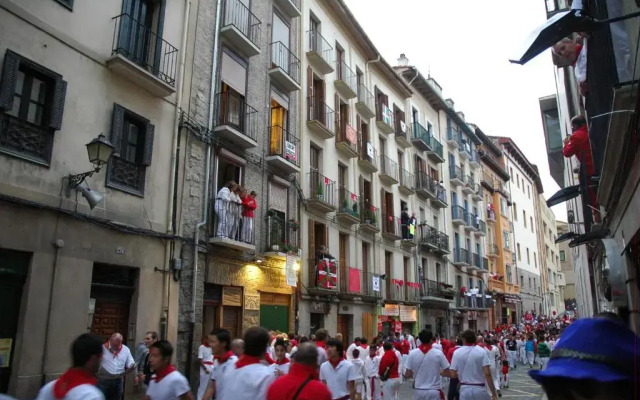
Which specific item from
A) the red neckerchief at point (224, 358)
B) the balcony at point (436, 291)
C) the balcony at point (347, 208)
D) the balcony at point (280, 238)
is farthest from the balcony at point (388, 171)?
the red neckerchief at point (224, 358)

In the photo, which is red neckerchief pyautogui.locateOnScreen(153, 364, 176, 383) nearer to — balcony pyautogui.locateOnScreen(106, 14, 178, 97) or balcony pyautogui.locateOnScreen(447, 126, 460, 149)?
balcony pyautogui.locateOnScreen(106, 14, 178, 97)

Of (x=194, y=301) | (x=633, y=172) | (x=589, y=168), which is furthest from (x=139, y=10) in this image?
(x=633, y=172)

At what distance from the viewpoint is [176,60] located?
14391 millimetres

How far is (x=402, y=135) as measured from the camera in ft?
98.0

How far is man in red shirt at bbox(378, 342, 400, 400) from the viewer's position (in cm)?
1088

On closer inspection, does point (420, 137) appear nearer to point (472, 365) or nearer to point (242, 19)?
point (242, 19)

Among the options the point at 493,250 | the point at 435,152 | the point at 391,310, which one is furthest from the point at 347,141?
the point at 493,250

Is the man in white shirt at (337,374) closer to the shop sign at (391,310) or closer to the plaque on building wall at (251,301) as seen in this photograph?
the plaque on building wall at (251,301)

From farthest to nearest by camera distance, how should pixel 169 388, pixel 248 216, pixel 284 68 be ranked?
pixel 284 68 → pixel 248 216 → pixel 169 388

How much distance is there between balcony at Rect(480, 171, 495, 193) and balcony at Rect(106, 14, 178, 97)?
1402 inches

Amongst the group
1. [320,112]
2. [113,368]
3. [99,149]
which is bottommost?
[113,368]

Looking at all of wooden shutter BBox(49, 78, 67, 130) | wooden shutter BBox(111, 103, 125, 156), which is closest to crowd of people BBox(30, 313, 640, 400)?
wooden shutter BBox(111, 103, 125, 156)

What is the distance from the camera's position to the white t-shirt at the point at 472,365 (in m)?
8.18

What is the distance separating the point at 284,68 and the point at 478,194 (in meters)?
28.2
